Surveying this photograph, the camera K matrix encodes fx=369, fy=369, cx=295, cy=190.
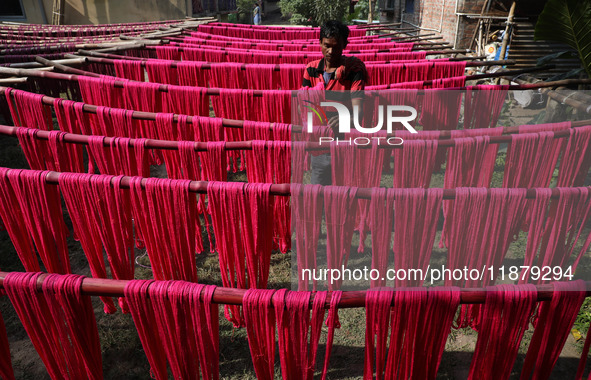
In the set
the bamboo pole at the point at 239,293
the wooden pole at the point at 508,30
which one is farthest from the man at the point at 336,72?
the wooden pole at the point at 508,30

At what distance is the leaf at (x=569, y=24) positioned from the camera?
5051 mm

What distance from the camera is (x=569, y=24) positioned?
5219mm

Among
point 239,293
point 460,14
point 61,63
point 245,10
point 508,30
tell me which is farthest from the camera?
point 245,10

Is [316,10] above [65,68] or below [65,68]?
above

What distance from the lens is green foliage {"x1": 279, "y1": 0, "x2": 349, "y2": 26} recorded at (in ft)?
70.5

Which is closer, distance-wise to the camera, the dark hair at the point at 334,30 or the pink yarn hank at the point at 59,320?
the pink yarn hank at the point at 59,320

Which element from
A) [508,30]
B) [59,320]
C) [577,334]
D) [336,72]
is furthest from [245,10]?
[59,320]

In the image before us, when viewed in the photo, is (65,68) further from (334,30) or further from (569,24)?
(569,24)

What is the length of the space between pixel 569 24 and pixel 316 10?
19257mm

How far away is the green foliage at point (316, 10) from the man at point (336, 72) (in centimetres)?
1967

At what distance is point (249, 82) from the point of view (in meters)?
4.87

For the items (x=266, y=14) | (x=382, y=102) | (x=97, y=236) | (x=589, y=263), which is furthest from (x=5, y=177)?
(x=266, y=14)

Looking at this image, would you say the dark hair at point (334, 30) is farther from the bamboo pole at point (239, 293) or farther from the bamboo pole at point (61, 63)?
the bamboo pole at point (61, 63)

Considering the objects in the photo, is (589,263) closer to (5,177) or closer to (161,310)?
(161,310)
